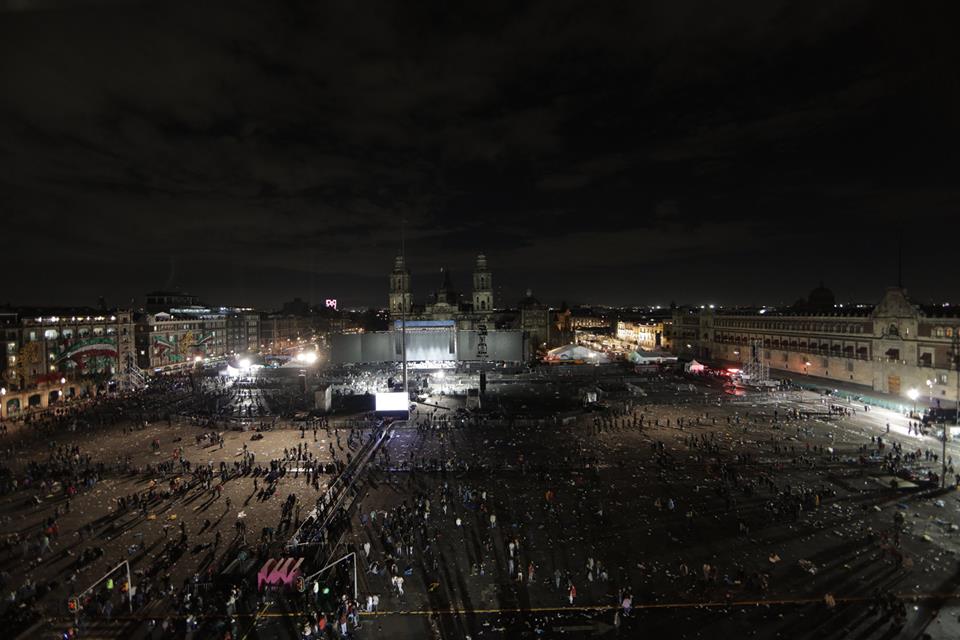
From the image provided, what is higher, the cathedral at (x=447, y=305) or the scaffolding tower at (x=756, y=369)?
the cathedral at (x=447, y=305)

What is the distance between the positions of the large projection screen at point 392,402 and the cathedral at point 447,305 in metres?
47.3

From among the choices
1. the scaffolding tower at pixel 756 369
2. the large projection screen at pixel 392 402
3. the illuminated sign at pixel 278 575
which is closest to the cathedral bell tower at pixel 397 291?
the large projection screen at pixel 392 402

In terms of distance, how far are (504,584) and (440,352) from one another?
63362 millimetres

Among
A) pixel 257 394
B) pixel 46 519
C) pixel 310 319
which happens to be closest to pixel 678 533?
pixel 46 519

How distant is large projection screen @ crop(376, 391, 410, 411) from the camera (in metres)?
36.3

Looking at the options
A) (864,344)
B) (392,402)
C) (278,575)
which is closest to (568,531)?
(278,575)

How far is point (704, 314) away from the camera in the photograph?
79312mm

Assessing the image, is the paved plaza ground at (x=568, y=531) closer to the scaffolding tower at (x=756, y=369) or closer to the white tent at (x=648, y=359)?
the scaffolding tower at (x=756, y=369)

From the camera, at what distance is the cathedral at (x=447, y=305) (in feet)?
285

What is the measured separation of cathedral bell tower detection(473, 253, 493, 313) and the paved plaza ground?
56.5 meters

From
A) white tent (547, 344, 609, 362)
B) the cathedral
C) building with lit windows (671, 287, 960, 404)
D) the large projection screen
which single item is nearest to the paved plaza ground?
the large projection screen

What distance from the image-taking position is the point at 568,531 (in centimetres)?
1803

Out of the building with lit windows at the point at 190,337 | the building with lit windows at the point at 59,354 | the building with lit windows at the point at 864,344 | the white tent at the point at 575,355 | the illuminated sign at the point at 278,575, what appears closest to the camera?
the illuminated sign at the point at 278,575

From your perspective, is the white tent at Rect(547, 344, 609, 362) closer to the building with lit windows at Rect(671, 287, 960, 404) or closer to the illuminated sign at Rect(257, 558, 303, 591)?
the building with lit windows at Rect(671, 287, 960, 404)
